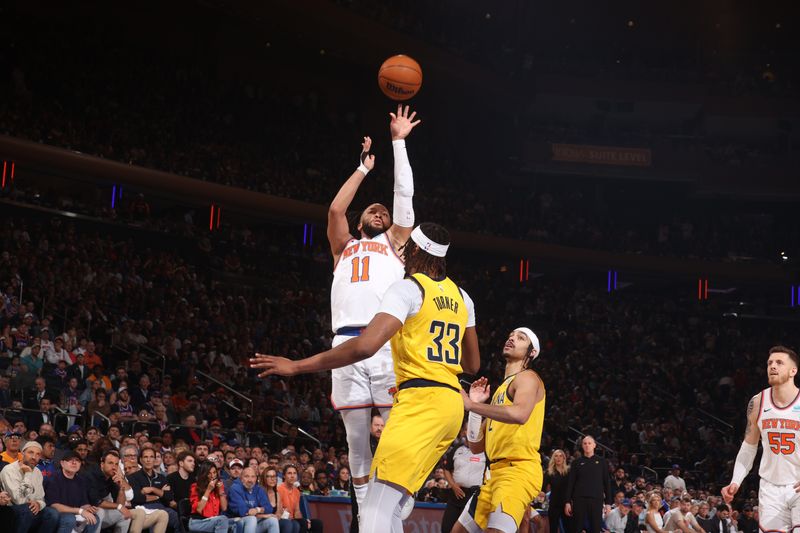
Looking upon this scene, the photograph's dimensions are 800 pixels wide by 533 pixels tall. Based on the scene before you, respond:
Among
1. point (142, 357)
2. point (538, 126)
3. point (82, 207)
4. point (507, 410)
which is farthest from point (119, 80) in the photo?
point (507, 410)

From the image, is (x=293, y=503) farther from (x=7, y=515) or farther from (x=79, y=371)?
(x=79, y=371)

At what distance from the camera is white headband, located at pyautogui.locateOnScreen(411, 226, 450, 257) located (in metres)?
6.07

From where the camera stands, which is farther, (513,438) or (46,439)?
(46,439)

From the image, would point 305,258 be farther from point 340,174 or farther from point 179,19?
point 179,19

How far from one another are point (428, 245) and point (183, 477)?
25.8ft

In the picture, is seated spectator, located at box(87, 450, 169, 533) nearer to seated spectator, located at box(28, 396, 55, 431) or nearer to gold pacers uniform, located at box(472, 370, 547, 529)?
seated spectator, located at box(28, 396, 55, 431)

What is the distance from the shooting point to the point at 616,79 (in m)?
37.3

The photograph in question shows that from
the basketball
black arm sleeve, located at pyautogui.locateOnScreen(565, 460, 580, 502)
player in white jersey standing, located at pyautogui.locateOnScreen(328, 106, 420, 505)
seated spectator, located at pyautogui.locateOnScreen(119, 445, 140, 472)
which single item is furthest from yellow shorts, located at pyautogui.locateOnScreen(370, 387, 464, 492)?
black arm sleeve, located at pyautogui.locateOnScreen(565, 460, 580, 502)

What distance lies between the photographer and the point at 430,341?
583 cm

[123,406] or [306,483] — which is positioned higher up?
[123,406]

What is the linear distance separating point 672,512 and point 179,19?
72.9 feet

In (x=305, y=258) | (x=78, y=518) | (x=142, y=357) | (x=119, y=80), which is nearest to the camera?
(x=78, y=518)

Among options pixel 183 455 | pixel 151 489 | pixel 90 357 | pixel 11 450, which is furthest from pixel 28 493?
pixel 90 357

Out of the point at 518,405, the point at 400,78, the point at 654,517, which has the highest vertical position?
the point at 400,78
